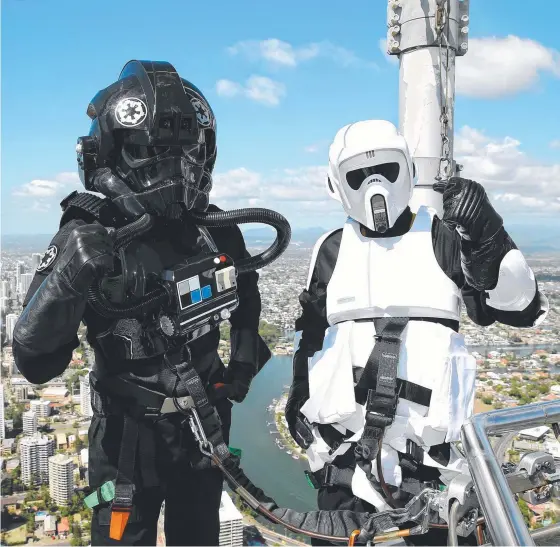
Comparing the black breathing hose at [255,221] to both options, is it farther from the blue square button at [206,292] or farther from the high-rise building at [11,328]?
the high-rise building at [11,328]

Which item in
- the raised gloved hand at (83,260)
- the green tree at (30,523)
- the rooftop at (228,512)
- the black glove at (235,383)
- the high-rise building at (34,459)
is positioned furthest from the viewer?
the high-rise building at (34,459)

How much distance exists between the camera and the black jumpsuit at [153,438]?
80.0 inches

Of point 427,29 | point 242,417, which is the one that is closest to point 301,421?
point 427,29

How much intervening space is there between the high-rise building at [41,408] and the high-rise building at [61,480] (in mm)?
1629

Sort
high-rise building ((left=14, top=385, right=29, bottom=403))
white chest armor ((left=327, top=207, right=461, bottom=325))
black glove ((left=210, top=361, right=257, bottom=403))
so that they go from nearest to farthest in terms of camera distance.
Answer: white chest armor ((left=327, top=207, right=461, bottom=325)) → black glove ((left=210, top=361, right=257, bottom=403)) → high-rise building ((left=14, top=385, right=29, bottom=403))

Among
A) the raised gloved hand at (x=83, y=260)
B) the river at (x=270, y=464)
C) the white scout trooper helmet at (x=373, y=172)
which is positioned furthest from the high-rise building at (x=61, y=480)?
the river at (x=270, y=464)

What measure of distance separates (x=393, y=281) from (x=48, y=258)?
121 cm

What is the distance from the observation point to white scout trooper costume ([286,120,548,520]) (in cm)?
196

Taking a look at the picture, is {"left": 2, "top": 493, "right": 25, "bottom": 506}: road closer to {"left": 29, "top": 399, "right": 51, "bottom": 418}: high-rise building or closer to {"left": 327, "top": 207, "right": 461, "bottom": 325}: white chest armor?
{"left": 29, "top": 399, "right": 51, "bottom": 418}: high-rise building

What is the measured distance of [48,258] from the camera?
190 centimetres

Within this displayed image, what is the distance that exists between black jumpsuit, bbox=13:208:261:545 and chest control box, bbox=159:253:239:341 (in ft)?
0.34

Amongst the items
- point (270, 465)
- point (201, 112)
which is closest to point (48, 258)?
point (201, 112)

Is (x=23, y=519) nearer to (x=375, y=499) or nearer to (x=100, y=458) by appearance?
(x=100, y=458)

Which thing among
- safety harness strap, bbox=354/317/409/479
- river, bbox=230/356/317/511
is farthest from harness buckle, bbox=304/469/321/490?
river, bbox=230/356/317/511
